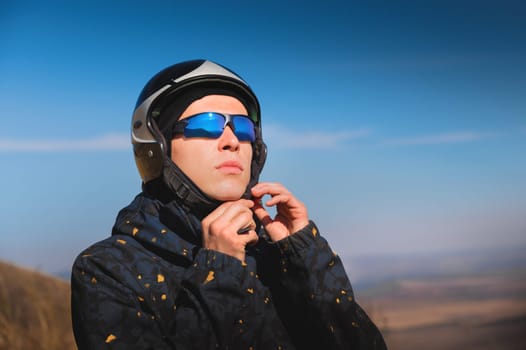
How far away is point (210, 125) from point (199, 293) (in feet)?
3.38

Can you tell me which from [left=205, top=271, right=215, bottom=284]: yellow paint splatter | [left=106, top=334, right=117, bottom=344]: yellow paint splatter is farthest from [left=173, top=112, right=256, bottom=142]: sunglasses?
[left=106, top=334, right=117, bottom=344]: yellow paint splatter

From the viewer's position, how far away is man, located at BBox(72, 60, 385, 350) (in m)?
2.57

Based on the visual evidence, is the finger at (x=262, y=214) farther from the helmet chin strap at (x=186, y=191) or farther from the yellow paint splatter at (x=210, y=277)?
the yellow paint splatter at (x=210, y=277)

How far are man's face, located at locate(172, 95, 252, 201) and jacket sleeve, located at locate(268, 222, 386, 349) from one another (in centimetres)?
45

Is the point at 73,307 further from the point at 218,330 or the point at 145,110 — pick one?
the point at 145,110

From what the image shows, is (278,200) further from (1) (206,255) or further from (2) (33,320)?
(2) (33,320)

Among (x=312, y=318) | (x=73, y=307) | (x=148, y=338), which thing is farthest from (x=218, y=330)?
(x=73, y=307)

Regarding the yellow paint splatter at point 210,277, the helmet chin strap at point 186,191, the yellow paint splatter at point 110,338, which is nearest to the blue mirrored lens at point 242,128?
the helmet chin strap at point 186,191

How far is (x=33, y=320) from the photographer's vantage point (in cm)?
721

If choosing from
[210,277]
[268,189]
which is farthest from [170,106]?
[210,277]

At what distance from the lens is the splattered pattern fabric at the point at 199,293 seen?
2535 mm

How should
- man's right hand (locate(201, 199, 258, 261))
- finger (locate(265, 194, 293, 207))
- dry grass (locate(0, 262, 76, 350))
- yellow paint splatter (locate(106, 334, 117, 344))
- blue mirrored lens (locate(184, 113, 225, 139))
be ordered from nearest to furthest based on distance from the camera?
1. yellow paint splatter (locate(106, 334, 117, 344))
2. man's right hand (locate(201, 199, 258, 261))
3. finger (locate(265, 194, 293, 207))
4. blue mirrored lens (locate(184, 113, 225, 139))
5. dry grass (locate(0, 262, 76, 350))

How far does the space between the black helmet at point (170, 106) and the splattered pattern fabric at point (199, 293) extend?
18 cm

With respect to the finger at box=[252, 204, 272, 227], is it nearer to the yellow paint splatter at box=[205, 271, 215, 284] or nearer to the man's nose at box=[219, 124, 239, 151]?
the man's nose at box=[219, 124, 239, 151]
